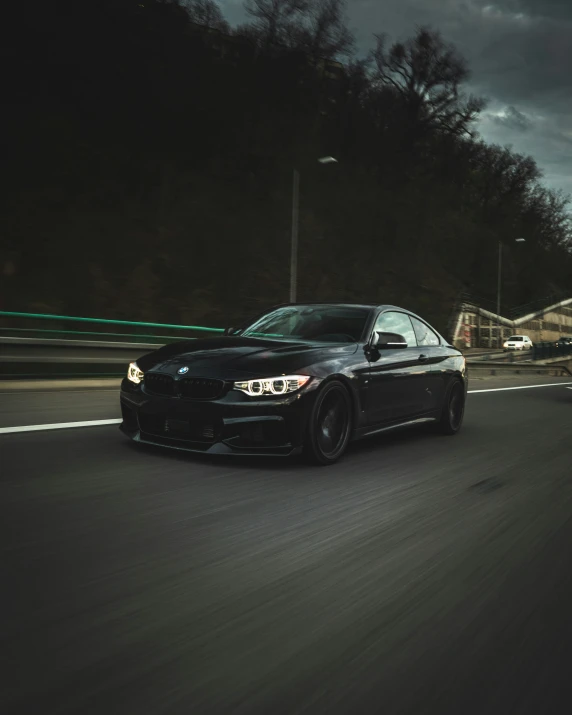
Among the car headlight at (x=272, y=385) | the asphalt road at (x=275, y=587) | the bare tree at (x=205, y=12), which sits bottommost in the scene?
the asphalt road at (x=275, y=587)

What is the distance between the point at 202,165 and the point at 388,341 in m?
33.4

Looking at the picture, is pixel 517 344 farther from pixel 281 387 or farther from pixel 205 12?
pixel 281 387

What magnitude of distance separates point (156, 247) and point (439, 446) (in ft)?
86.6

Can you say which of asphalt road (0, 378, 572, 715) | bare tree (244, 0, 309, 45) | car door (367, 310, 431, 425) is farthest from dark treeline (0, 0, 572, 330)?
asphalt road (0, 378, 572, 715)

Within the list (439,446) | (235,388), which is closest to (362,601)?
(235,388)

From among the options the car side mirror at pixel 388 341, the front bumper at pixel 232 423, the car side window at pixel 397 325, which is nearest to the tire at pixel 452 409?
the car side window at pixel 397 325

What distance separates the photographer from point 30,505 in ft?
15.4

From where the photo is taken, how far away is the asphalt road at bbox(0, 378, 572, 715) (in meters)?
2.57

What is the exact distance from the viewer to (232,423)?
238 inches

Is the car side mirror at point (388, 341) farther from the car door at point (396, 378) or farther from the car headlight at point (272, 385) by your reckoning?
the car headlight at point (272, 385)

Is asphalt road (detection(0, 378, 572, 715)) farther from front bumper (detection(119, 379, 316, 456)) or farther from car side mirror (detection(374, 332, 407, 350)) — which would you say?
car side mirror (detection(374, 332, 407, 350))

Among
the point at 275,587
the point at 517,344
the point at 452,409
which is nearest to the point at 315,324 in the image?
the point at 452,409

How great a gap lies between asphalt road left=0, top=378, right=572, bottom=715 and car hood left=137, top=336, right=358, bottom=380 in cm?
70

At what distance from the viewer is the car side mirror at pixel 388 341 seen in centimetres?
727
